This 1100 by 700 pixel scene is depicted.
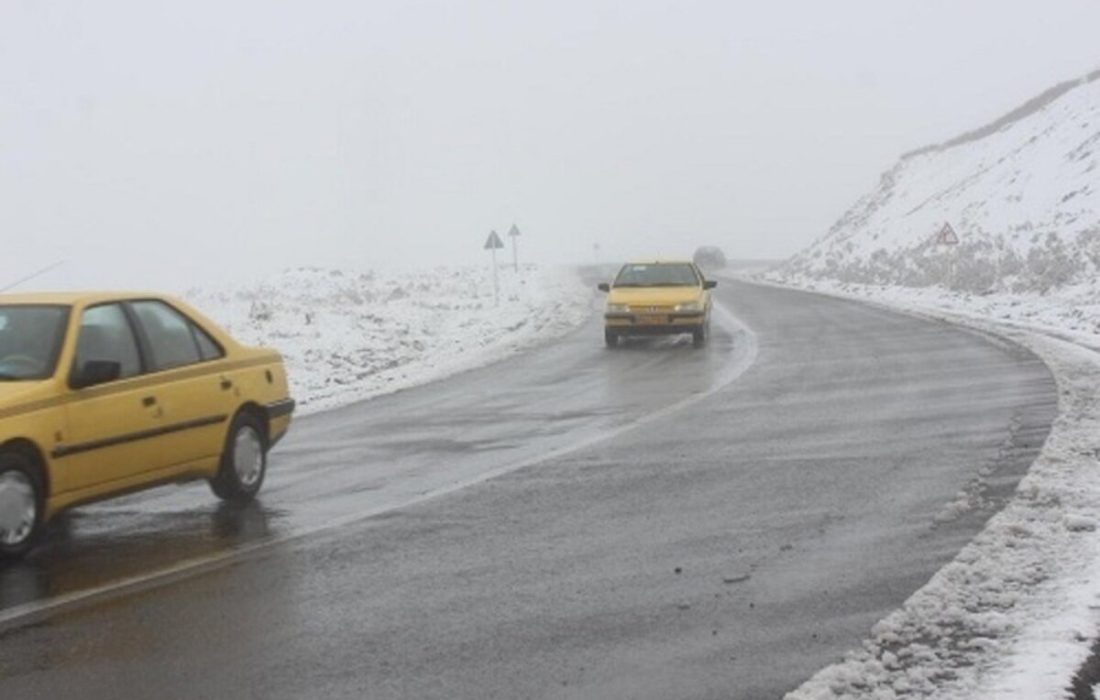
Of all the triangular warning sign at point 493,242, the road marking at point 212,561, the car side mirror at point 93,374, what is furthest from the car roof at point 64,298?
the triangular warning sign at point 493,242

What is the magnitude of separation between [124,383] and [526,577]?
294 centimetres

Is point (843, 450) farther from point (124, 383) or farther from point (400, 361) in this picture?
point (400, 361)

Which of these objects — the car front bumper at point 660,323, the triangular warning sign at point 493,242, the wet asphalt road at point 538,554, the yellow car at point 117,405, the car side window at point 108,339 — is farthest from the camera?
the triangular warning sign at point 493,242

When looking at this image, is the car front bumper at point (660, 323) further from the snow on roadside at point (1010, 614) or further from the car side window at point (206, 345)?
the car side window at point (206, 345)

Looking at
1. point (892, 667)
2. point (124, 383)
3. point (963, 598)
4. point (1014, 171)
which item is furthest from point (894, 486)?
point (1014, 171)

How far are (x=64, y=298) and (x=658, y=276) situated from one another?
17.7 metres

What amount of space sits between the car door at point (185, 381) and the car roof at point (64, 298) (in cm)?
14

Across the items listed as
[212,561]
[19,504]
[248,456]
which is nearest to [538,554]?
[212,561]

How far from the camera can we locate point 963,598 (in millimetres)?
5840

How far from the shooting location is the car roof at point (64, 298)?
809 cm

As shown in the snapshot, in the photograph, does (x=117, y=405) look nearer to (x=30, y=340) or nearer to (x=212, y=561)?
(x=30, y=340)

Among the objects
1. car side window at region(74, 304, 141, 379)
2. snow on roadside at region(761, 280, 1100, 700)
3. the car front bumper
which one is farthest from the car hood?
car side window at region(74, 304, 141, 379)

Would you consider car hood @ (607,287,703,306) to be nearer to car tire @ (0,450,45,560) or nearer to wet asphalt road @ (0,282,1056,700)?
wet asphalt road @ (0,282,1056,700)

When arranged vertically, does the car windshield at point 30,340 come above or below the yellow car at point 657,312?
above
